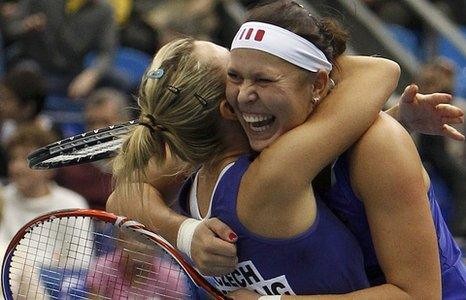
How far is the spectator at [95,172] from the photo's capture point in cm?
588

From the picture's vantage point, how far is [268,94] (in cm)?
261

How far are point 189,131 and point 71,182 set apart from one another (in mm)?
3332

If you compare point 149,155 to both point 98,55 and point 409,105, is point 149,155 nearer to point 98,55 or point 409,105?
point 409,105

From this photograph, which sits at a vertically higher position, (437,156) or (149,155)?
(149,155)

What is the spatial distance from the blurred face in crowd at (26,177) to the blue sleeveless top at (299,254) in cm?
289

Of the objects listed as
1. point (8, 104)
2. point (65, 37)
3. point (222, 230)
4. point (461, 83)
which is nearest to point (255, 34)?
point (222, 230)

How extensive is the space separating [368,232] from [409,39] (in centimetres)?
543

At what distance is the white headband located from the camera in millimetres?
2627

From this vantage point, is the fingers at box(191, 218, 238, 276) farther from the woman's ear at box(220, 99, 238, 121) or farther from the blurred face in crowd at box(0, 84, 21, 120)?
the blurred face in crowd at box(0, 84, 21, 120)

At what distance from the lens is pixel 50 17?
761 centimetres

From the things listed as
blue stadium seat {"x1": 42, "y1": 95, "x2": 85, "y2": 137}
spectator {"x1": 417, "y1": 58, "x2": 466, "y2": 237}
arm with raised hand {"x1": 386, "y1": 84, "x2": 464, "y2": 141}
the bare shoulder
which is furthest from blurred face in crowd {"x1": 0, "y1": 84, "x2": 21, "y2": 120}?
the bare shoulder

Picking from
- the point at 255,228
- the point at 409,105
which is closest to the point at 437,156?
the point at 409,105

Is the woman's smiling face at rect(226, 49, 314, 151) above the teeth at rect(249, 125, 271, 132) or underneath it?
above

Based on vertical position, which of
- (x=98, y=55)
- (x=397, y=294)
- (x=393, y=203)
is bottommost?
(x=98, y=55)
